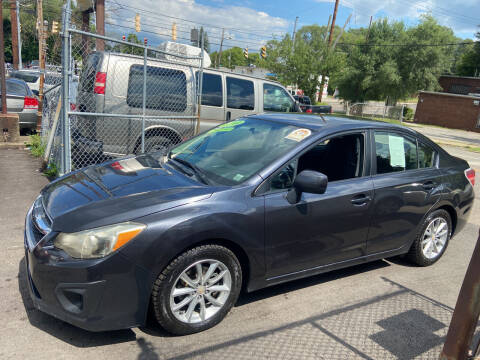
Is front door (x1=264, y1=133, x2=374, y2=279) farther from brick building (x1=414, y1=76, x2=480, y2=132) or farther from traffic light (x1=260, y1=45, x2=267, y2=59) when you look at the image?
brick building (x1=414, y1=76, x2=480, y2=132)

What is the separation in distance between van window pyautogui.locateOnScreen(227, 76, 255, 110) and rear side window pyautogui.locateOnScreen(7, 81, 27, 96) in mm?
6030

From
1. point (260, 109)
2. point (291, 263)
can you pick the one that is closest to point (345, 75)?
point (260, 109)

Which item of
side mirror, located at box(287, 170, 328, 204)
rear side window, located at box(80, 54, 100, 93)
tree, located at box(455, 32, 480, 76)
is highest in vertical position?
tree, located at box(455, 32, 480, 76)

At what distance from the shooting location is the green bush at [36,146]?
26.7 feet

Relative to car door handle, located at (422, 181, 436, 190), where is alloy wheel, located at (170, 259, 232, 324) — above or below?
below

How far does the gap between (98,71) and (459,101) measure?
113 ft

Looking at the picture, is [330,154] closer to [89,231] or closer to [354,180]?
[354,180]

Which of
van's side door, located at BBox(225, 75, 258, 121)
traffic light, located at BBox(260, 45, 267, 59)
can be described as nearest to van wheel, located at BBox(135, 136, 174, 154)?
van's side door, located at BBox(225, 75, 258, 121)

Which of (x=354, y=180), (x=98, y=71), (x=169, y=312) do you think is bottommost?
(x=169, y=312)

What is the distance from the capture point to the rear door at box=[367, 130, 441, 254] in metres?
3.78

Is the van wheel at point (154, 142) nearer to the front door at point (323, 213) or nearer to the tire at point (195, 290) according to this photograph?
the front door at point (323, 213)

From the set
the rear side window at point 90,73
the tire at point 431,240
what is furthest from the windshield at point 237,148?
the rear side window at point 90,73

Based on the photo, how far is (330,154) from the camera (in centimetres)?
378

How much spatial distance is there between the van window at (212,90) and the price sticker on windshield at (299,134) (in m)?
4.10
